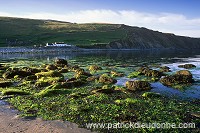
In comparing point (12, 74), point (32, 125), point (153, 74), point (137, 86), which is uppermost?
point (137, 86)

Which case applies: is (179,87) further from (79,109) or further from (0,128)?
(0,128)

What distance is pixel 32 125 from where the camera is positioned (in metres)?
20.4

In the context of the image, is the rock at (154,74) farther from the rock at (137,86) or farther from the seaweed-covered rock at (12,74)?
the seaweed-covered rock at (12,74)

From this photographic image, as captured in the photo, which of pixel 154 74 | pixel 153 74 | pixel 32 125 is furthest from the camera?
pixel 153 74

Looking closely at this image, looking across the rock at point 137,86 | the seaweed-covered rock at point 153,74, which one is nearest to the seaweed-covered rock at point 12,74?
the rock at point 137,86

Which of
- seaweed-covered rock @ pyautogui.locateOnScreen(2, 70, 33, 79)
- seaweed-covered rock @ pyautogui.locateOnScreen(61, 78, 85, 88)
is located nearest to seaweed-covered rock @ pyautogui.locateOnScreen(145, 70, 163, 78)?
seaweed-covered rock @ pyautogui.locateOnScreen(61, 78, 85, 88)

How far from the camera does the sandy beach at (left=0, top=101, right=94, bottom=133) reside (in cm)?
1930

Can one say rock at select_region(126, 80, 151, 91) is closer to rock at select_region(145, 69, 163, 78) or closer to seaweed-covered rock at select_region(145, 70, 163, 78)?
rock at select_region(145, 69, 163, 78)

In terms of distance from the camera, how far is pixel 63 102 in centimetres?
2683

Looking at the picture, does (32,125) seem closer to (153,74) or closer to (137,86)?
(137,86)

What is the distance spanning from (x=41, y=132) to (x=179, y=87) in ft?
69.5

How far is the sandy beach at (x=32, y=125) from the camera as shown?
1930 cm

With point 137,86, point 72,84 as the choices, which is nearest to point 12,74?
point 72,84

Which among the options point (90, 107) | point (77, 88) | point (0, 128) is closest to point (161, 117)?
point (90, 107)
